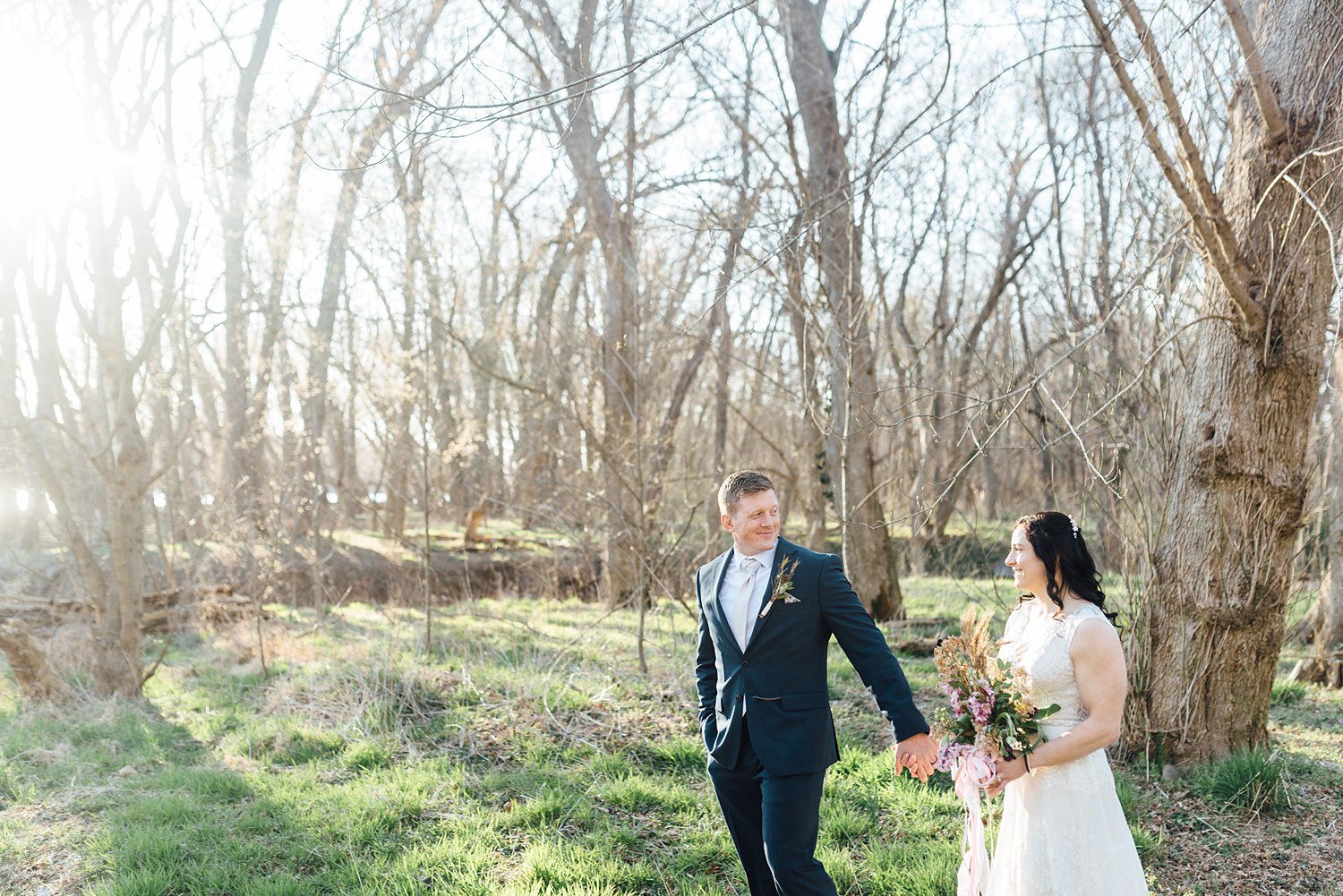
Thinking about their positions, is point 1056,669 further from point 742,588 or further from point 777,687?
point 742,588

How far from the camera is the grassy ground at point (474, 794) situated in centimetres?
438

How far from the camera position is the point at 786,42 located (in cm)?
1014

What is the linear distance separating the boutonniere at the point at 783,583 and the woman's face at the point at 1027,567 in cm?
72

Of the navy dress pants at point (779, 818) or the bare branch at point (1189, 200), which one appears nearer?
the navy dress pants at point (779, 818)

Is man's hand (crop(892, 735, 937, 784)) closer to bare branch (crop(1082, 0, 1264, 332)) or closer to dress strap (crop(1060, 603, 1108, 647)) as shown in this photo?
dress strap (crop(1060, 603, 1108, 647))

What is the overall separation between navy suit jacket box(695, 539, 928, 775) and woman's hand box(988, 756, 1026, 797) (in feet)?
0.95

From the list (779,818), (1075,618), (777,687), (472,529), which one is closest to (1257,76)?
(1075,618)

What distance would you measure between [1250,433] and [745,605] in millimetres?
3161

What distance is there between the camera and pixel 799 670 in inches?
130

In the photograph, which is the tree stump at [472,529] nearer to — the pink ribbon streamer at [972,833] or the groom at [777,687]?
the groom at [777,687]

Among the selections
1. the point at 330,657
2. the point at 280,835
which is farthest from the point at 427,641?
the point at 280,835

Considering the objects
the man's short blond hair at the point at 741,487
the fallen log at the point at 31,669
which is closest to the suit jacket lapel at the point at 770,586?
the man's short blond hair at the point at 741,487

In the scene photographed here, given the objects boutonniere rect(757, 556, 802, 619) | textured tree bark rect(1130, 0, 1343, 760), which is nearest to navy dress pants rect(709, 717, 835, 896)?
boutonniere rect(757, 556, 802, 619)

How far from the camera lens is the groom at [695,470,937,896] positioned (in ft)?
10.4
